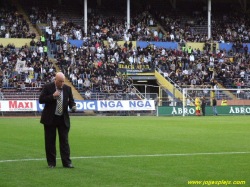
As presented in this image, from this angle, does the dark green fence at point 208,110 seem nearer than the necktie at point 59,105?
No

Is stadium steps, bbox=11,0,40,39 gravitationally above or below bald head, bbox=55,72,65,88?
above

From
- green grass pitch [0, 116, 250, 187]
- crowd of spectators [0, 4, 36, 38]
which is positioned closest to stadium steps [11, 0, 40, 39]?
crowd of spectators [0, 4, 36, 38]

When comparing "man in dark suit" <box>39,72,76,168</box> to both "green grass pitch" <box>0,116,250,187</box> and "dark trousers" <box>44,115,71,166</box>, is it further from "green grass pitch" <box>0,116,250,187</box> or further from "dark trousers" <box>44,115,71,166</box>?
"green grass pitch" <box>0,116,250,187</box>

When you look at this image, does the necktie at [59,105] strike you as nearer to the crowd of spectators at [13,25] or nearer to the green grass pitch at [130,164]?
the green grass pitch at [130,164]

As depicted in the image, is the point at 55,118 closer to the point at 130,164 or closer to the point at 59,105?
the point at 59,105

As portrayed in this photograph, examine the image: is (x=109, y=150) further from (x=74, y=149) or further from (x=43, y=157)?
(x=43, y=157)

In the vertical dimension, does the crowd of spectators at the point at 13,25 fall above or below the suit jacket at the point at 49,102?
above

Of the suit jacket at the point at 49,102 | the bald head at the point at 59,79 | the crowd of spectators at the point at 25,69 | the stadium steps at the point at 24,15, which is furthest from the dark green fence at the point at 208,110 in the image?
the bald head at the point at 59,79

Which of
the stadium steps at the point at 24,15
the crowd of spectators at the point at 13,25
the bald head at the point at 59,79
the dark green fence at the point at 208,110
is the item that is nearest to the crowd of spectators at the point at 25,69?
the crowd of spectators at the point at 13,25

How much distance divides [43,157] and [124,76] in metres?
35.7

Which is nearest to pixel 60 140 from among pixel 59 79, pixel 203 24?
pixel 59 79

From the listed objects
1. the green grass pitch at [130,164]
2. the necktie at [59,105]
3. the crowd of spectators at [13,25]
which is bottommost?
the green grass pitch at [130,164]

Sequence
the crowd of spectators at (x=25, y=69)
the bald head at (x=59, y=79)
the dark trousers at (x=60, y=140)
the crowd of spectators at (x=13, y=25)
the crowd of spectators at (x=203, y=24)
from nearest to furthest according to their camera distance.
Answer: the bald head at (x=59, y=79)
the dark trousers at (x=60, y=140)
the crowd of spectators at (x=25, y=69)
the crowd of spectators at (x=13, y=25)
the crowd of spectators at (x=203, y=24)

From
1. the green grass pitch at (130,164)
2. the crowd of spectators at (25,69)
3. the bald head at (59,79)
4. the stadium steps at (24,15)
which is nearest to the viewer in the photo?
the green grass pitch at (130,164)
